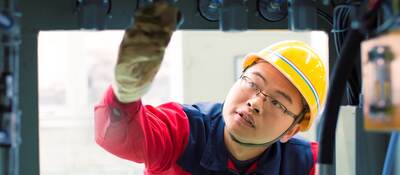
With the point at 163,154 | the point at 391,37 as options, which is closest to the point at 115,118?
the point at 163,154

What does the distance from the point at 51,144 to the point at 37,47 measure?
1.33m

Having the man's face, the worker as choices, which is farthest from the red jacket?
the man's face

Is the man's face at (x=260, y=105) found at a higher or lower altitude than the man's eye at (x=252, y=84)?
lower

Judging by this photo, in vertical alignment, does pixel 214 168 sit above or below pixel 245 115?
below

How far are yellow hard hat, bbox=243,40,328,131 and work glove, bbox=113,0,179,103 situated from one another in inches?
18.8

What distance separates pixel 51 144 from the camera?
87.7 inches

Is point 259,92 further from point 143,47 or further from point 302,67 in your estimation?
point 143,47

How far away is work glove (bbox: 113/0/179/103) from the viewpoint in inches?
28.1

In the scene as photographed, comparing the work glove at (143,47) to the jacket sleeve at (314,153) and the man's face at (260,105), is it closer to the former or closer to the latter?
the man's face at (260,105)

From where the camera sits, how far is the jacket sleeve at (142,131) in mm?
968

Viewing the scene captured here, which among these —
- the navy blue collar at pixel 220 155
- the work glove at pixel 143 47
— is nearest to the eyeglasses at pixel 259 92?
the navy blue collar at pixel 220 155

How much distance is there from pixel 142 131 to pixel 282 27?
357mm

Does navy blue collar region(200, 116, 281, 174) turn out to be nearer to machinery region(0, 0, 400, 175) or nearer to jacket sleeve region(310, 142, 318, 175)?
jacket sleeve region(310, 142, 318, 175)

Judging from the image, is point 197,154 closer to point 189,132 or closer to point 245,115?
point 189,132
